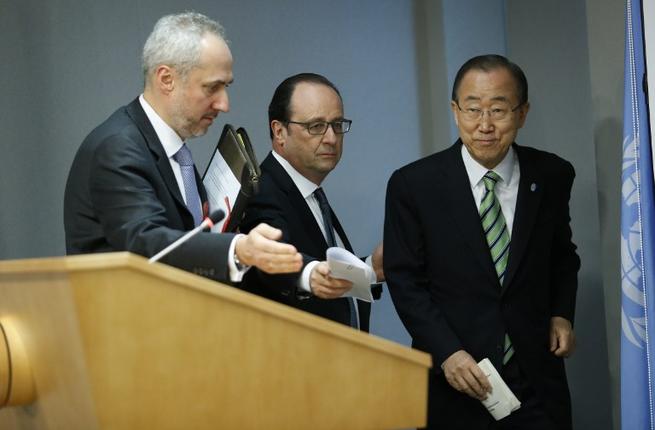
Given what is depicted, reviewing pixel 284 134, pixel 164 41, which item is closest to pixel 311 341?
pixel 164 41

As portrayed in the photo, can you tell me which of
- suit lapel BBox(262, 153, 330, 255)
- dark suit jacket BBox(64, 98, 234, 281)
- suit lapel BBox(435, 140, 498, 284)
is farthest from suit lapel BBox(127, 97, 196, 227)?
suit lapel BBox(435, 140, 498, 284)

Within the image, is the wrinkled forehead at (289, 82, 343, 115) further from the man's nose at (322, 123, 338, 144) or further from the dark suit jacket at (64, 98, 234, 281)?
the dark suit jacket at (64, 98, 234, 281)

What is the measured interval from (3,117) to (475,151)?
1871 mm

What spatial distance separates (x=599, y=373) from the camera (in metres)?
4.13

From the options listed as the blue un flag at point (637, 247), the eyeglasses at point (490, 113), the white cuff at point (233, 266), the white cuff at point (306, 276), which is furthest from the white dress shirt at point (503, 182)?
the white cuff at point (233, 266)

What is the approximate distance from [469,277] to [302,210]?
64cm

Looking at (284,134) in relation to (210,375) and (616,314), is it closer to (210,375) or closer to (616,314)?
(616,314)

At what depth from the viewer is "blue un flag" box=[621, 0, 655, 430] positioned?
2.96 metres

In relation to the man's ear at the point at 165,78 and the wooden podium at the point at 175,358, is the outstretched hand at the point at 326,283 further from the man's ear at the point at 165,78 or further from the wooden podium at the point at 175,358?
the man's ear at the point at 165,78

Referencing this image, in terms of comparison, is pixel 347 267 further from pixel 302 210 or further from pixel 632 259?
pixel 632 259

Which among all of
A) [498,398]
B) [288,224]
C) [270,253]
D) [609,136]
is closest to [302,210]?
[288,224]

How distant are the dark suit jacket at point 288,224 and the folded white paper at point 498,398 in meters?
0.57

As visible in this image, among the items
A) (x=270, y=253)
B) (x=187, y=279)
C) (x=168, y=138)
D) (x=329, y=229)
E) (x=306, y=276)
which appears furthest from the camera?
(x=329, y=229)

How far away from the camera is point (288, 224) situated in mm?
3271
